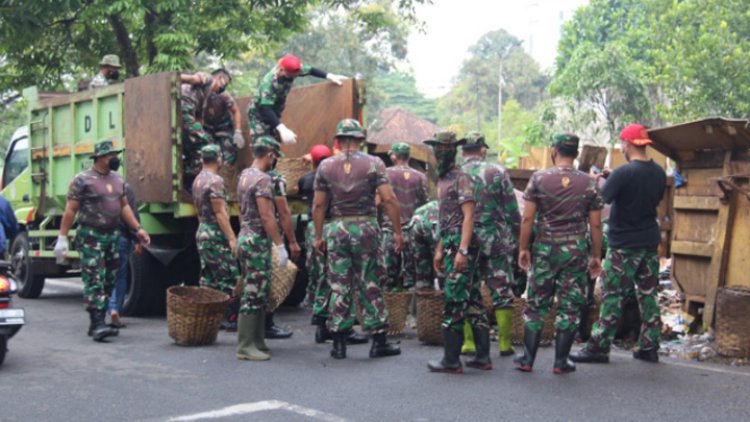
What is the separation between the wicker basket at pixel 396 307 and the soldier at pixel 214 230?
4.67 feet

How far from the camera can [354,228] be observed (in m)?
7.05

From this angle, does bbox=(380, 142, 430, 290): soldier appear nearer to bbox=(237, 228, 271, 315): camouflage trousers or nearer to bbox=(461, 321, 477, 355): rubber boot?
bbox=(461, 321, 477, 355): rubber boot

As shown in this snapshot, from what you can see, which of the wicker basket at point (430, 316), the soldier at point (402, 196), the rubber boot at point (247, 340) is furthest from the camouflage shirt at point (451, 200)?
the soldier at point (402, 196)

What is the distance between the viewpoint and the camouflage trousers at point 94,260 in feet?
26.9

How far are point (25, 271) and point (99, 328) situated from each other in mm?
4142

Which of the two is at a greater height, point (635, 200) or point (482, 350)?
point (635, 200)

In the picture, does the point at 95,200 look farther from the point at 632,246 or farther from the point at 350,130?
the point at 632,246

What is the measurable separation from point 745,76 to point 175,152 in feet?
58.4

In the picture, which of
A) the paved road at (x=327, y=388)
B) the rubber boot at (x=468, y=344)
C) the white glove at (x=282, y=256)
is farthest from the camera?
the rubber boot at (x=468, y=344)

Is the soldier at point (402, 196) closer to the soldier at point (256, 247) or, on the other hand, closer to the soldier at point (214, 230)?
the soldier at point (214, 230)

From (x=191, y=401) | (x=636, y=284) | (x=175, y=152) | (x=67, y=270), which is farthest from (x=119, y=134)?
(x=636, y=284)

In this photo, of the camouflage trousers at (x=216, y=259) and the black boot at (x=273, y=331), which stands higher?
the camouflage trousers at (x=216, y=259)

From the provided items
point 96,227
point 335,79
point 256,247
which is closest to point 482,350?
point 256,247

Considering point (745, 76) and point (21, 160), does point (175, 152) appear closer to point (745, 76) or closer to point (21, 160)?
point (21, 160)
